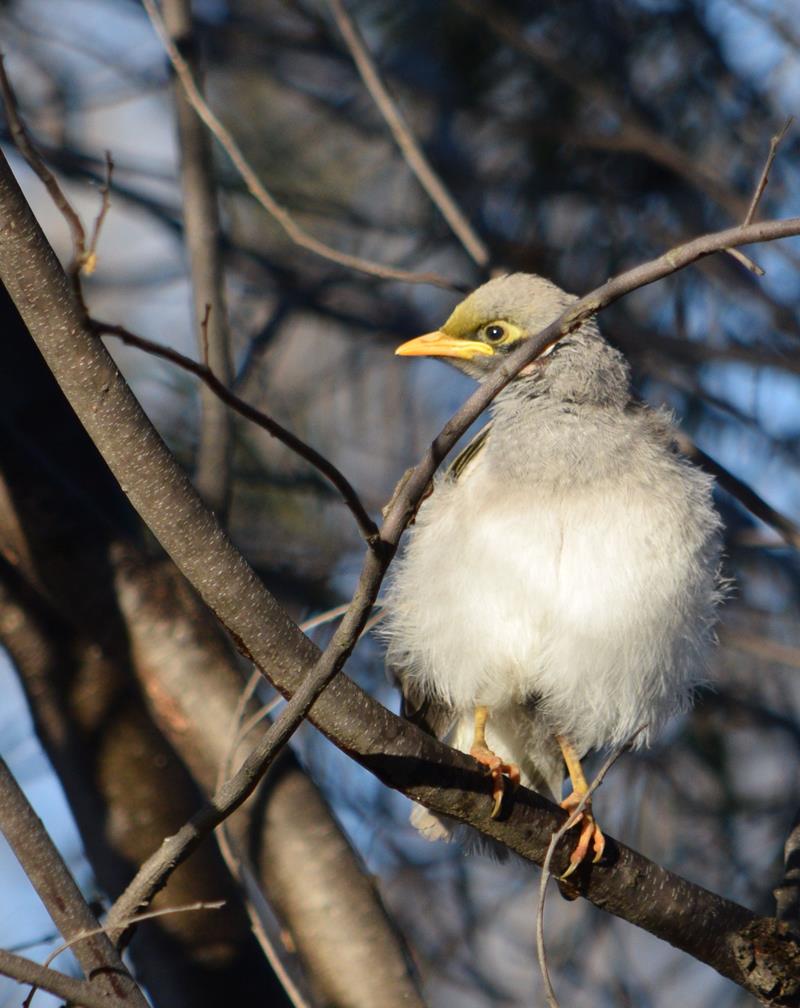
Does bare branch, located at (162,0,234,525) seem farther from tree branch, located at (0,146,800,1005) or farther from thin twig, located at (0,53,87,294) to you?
thin twig, located at (0,53,87,294)

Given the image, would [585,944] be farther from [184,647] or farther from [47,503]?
[47,503]

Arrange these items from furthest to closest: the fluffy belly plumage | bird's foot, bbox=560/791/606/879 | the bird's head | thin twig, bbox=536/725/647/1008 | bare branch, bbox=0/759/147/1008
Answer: the bird's head, the fluffy belly plumage, bird's foot, bbox=560/791/606/879, thin twig, bbox=536/725/647/1008, bare branch, bbox=0/759/147/1008

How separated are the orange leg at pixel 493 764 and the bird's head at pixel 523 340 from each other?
3.64ft

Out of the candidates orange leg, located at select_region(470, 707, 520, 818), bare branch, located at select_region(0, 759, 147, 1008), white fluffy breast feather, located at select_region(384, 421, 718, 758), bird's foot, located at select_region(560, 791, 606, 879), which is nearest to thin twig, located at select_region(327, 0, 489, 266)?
white fluffy breast feather, located at select_region(384, 421, 718, 758)

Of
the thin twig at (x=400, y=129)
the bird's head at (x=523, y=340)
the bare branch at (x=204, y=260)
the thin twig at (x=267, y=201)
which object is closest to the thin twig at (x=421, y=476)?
the bird's head at (x=523, y=340)

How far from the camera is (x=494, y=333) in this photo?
442 cm

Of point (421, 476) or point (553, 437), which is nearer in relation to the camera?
→ point (421, 476)

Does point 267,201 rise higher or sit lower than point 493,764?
higher

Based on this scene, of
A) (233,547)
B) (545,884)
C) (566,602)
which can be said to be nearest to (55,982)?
(233,547)

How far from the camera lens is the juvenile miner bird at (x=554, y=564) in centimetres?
377

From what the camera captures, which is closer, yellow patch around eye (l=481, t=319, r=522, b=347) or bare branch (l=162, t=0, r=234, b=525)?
yellow patch around eye (l=481, t=319, r=522, b=347)

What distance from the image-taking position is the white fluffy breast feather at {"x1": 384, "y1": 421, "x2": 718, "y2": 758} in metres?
3.76

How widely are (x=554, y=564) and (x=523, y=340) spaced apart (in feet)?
3.14

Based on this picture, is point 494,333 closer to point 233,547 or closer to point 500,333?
point 500,333
